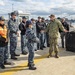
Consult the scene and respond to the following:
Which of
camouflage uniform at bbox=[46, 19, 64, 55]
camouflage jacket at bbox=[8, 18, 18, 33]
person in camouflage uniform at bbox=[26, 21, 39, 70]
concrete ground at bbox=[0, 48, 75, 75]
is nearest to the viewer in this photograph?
concrete ground at bbox=[0, 48, 75, 75]

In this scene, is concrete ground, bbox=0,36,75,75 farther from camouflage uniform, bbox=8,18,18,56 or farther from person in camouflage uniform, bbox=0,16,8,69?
camouflage uniform, bbox=8,18,18,56

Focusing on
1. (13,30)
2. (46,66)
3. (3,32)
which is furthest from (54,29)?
(3,32)

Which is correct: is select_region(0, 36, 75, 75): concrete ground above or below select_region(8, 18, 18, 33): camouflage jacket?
below

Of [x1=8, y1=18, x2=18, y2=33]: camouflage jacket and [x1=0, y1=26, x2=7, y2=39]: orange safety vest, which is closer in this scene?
[x1=0, y1=26, x2=7, y2=39]: orange safety vest

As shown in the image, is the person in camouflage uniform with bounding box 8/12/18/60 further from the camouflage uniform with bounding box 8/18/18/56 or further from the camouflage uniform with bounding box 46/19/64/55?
the camouflage uniform with bounding box 46/19/64/55

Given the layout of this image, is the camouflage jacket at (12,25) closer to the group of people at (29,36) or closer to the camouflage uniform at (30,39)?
the group of people at (29,36)

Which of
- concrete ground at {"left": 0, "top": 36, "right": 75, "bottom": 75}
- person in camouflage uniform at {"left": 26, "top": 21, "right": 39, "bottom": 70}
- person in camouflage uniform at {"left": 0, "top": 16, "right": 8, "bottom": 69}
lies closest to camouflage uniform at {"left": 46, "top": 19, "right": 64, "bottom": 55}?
concrete ground at {"left": 0, "top": 36, "right": 75, "bottom": 75}

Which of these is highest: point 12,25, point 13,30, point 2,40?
point 12,25

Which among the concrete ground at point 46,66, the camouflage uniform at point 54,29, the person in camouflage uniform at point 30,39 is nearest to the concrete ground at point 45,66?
the concrete ground at point 46,66

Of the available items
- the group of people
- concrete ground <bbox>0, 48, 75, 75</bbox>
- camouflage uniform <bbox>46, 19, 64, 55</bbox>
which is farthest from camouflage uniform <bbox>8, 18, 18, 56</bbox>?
camouflage uniform <bbox>46, 19, 64, 55</bbox>

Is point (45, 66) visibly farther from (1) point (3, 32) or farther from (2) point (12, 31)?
(2) point (12, 31)

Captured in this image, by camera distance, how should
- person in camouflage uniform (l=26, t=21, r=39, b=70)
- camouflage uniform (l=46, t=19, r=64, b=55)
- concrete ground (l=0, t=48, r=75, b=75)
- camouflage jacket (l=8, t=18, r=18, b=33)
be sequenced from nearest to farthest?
concrete ground (l=0, t=48, r=75, b=75) < person in camouflage uniform (l=26, t=21, r=39, b=70) < camouflage jacket (l=8, t=18, r=18, b=33) < camouflage uniform (l=46, t=19, r=64, b=55)

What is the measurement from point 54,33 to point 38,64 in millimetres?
1737

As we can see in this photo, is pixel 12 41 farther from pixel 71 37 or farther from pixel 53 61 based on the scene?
pixel 71 37
